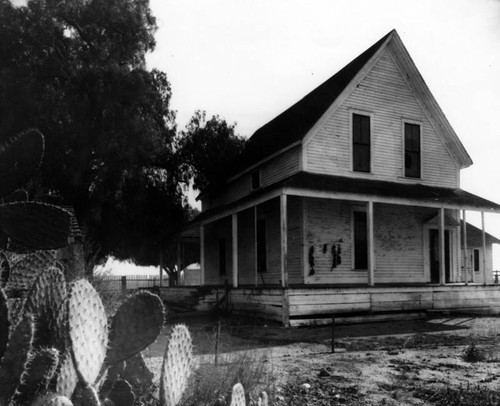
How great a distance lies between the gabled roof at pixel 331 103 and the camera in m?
18.3

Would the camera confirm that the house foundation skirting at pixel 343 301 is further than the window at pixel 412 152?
No

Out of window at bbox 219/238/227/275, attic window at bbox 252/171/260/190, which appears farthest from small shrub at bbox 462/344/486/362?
window at bbox 219/238/227/275

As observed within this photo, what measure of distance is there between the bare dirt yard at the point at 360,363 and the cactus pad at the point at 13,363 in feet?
8.49

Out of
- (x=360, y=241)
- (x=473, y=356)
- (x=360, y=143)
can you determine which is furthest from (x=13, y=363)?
(x=360, y=143)

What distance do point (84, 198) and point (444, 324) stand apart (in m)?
16.1

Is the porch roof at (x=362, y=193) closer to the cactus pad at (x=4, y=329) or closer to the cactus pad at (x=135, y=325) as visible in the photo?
the cactus pad at (x=135, y=325)

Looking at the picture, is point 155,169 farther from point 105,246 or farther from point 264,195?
point 264,195

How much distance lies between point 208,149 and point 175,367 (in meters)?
21.9

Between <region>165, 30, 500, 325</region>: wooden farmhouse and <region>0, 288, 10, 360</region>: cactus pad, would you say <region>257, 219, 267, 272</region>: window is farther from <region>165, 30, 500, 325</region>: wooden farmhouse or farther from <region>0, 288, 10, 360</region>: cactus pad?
<region>0, 288, 10, 360</region>: cactus pad

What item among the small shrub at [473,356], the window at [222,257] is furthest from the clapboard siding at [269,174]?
the small shrub at [473,356]

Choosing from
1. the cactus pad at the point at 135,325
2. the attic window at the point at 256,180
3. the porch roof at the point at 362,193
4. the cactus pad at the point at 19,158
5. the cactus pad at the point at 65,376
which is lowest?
the cactus pad at the point at 65,376

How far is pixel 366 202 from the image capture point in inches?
727

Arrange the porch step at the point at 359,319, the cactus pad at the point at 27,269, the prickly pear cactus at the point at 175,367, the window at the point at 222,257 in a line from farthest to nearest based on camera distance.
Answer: the window at the point at 222,257, the porch step at the point at 359,319, the cactus pad at the point at 27,269, the prickly pear cactus at the point at 175,367

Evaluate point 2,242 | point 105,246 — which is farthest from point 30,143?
point 105,246
